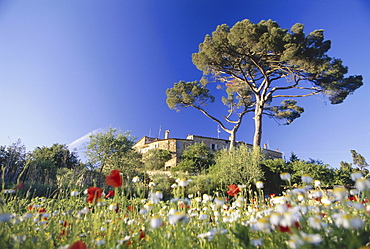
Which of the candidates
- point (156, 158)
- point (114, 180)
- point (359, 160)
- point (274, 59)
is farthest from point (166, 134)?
point (359, 160)

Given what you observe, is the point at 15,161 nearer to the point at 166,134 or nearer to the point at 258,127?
the point at 258,127

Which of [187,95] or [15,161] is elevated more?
[187,95]

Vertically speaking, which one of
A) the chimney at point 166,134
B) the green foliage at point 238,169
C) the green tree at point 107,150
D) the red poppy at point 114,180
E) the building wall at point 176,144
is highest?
the chimney at point 166,134

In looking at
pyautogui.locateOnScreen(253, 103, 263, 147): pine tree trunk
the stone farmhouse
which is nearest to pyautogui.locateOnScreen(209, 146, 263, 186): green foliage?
pyautogui.locateOnScreen(253, 103, 263, 147): pine tree trunk

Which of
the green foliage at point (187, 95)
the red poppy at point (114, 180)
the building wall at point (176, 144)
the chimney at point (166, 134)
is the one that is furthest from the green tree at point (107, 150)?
the red poppy at point (114, 180)

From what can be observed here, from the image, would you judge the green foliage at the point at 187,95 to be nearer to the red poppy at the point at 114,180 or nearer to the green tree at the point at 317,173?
the green tree at the point at 317,173

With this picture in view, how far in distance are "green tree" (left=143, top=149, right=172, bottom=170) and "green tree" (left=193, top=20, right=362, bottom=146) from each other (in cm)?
1432

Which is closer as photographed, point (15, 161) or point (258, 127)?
point (15, 161)

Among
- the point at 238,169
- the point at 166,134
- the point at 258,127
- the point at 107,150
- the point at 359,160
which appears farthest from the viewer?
the point at 359,160

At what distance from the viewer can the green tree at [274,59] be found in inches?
519

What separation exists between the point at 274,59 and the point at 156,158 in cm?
1881

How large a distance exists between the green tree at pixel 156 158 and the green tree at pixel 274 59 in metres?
14.3

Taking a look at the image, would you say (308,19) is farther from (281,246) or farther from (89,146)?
(89,146)

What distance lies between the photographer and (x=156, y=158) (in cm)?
2584
